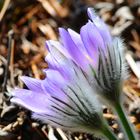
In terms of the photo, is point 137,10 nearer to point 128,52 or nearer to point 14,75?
point 128,52

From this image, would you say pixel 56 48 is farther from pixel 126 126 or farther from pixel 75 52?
pixel 126 126

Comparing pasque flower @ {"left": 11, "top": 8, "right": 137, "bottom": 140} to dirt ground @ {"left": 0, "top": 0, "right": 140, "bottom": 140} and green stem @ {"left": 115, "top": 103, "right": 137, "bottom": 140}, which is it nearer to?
green stem @ {"left": 115, "top": 103, "right": 137, "bottom": 140}

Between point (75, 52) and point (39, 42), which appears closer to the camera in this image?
point (75, 52)

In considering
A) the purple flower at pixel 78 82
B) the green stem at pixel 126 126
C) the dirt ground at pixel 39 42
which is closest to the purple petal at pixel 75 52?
the purple flower at pixel 78 82

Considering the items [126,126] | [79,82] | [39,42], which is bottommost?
[126,126]

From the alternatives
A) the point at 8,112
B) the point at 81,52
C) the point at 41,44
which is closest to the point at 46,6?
the point at 41,44

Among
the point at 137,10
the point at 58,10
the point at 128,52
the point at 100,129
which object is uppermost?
the point at 58,10

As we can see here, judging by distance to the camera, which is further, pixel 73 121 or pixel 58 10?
pixel 58 10

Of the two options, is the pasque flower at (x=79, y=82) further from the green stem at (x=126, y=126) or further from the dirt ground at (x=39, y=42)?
the dirt ground at (x=39, y=42)

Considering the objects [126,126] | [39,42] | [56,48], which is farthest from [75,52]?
[39,42]
